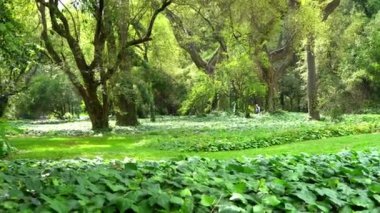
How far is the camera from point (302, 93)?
54031mm

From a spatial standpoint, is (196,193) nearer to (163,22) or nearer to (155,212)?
(155,212)

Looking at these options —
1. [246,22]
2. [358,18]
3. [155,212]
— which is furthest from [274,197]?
[358,18]

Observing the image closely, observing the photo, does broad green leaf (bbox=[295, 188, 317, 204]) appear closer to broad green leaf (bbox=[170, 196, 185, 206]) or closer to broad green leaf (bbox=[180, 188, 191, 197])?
broad green leaf (bbox=[180, 188, 191, 197])

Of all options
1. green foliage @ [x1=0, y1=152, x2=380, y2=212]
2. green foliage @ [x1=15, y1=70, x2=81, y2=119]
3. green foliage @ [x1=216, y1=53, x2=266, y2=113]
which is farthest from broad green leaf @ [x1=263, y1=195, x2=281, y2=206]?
green foliage @ [x1=15, y1=70, x2=81, y2=119]

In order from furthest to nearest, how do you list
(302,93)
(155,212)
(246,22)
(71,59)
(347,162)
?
(302,93) → (71,59) → (246,22) → (347,162) → (155,212)

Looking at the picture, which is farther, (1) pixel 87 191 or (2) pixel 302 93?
(2) pixel 302 93

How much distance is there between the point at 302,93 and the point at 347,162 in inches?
1943

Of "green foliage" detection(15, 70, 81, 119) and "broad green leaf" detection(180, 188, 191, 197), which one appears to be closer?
"broad green leaf" detection(180, 188, 191, 197)

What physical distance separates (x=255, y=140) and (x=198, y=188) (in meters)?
11.4

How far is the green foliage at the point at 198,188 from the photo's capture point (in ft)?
11.8

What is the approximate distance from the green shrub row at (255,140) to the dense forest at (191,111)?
77 millimetres

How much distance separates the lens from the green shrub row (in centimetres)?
1431

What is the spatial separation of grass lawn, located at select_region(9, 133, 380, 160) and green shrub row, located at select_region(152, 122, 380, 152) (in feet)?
A: 2.36

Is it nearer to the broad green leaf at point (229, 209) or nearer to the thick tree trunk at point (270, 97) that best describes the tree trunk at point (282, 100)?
the thick tree trunk at point (270, 97)
